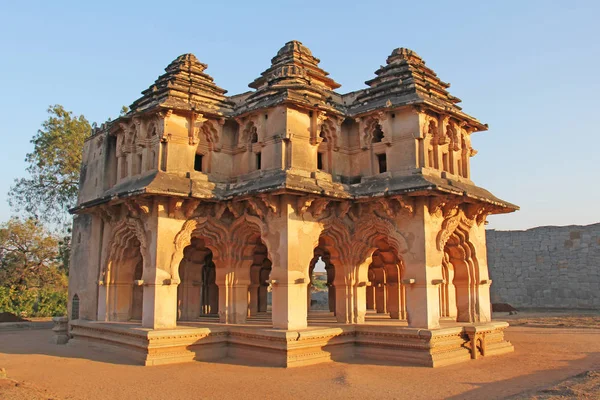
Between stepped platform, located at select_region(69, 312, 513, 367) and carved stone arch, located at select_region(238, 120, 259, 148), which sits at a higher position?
carved stone arch, located at select_region(238, 120, 259, 148)

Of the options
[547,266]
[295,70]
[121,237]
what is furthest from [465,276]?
[547,266]

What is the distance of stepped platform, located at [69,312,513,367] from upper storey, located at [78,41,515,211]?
123 inches

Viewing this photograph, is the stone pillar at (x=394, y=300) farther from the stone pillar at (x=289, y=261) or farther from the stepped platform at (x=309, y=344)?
the stone pillar at (x=289, y=261)

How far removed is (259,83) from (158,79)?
2.98 m

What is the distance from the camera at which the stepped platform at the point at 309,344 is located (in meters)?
11.2

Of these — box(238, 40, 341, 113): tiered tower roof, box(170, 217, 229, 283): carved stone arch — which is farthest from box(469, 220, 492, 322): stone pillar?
box(170, 217, 229, 283): carved stone arch

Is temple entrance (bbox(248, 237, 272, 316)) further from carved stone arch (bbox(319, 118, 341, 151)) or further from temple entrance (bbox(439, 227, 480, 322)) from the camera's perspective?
temple entrance (bbox(439, 227, 480, 322))

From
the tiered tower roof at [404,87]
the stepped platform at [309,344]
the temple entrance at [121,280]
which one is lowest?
the stepped platform at [309,344]

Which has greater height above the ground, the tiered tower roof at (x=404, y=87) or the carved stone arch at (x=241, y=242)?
the tiered tower roof at (x=404, y=87)

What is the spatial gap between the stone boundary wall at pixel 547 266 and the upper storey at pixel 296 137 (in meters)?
14.7

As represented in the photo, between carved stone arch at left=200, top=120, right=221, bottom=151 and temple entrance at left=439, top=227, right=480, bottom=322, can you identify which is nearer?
temple entrance at left=439, top=227, right=480, bottom=322

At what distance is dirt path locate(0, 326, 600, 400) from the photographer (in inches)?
347

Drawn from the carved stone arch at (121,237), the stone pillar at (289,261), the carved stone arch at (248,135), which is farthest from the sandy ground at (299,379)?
the carved stone arch at (248,135)

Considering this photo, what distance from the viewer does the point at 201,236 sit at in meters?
13.1
